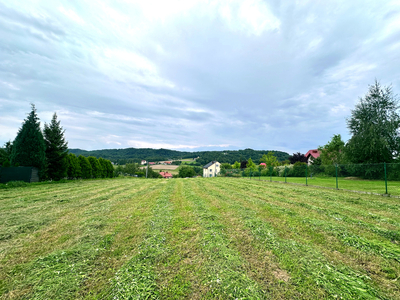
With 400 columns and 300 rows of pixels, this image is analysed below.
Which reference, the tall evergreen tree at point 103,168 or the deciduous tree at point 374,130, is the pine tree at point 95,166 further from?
the deciduous tree at point 374,130

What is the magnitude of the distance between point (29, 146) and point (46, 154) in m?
2.72

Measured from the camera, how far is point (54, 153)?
53.8 ft

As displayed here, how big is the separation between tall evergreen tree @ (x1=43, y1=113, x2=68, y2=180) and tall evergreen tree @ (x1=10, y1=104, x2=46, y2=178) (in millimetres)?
1891

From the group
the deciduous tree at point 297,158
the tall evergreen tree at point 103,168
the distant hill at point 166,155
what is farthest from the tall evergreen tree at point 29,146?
the distant hill at point 166,155

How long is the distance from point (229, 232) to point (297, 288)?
72.6 inches

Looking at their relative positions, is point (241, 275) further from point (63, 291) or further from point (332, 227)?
point (332, 227)

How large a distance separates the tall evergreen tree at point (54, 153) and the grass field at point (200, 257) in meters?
14.2

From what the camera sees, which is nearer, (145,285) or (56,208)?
(145,285)

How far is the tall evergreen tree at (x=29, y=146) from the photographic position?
44.0 ft

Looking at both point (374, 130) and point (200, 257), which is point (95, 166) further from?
point (374, 130)

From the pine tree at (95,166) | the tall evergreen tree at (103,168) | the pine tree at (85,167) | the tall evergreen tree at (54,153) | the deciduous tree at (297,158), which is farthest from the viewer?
the deciduous tree at (297,158)

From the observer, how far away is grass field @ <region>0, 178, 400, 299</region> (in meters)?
2.14

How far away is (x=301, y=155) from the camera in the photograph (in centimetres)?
4428

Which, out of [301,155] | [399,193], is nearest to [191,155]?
[301,155]
